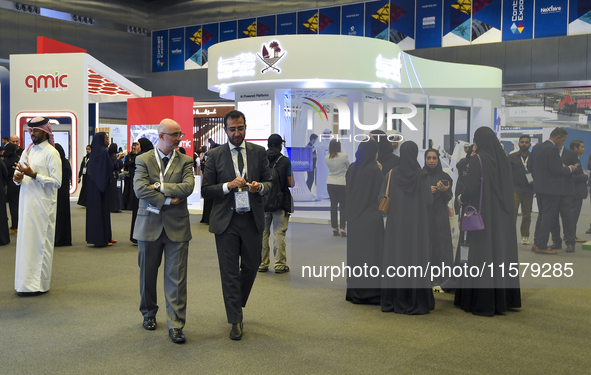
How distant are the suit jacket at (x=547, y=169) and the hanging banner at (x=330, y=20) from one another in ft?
44.9

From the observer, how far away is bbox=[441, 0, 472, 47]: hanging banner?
17.1 metres

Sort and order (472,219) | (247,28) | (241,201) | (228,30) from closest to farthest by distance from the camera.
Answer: (241,201)
(472,219)
(247,28)
(228,30)

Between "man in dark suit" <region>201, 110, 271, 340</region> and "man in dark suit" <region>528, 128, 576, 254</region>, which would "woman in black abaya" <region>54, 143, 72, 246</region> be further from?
"man in dark suit" <region>528, 128, 576, 254</region>

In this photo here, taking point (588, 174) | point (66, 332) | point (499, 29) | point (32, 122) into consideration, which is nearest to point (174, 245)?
point (66, 332)

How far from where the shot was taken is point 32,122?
5145mm

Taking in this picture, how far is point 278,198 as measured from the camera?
5988 mm

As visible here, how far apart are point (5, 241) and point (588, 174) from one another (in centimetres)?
758

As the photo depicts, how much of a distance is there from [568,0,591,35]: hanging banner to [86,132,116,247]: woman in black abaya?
13090 millimetres

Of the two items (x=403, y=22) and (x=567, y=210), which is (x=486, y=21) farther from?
(x=567, y=210)

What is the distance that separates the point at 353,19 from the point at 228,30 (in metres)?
5.34

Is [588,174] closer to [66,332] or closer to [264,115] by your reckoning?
[66,332]

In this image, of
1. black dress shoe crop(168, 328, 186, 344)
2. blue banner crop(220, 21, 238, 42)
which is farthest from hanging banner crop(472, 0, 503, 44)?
black dress shoe crop(168, 328, 186, 344)

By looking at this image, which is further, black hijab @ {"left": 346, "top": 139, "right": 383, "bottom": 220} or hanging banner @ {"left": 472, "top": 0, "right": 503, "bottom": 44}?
hanging banner @ {"left": 472, "top": 0, "right": 503, "bottom": 44}

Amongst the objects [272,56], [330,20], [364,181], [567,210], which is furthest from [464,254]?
[330,20]
